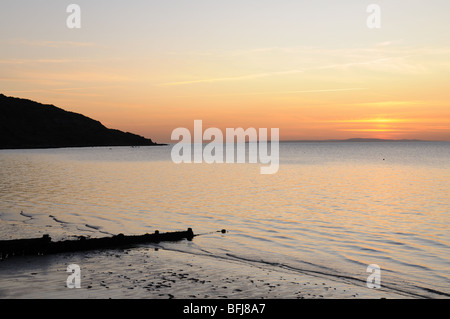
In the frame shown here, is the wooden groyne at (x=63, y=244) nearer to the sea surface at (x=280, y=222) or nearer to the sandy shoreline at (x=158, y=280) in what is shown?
the sandy shoreline at (x=158, y=280)

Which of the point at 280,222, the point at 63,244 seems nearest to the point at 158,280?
the point at 63,244

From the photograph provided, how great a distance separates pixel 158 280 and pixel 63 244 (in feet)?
26.9

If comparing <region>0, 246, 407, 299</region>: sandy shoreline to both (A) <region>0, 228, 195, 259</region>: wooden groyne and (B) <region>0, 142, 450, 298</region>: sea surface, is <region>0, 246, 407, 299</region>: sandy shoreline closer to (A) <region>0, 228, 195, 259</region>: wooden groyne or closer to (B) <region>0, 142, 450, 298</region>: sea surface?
(A) <region>0, 228, 195, 259</region>: wooden groyne

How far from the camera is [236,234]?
33344mm

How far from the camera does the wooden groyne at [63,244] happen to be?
77.9 feet

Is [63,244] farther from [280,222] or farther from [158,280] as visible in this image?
[280,222]

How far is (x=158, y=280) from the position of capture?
20.3 meters

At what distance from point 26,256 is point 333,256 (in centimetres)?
1827

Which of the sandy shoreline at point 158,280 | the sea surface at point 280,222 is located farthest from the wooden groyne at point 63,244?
the sea surface at point 280,222

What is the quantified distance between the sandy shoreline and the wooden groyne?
2.05 ft

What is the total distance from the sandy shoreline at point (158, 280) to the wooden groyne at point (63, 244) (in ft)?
2.05

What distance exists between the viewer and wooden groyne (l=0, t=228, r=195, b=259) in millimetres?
23734
